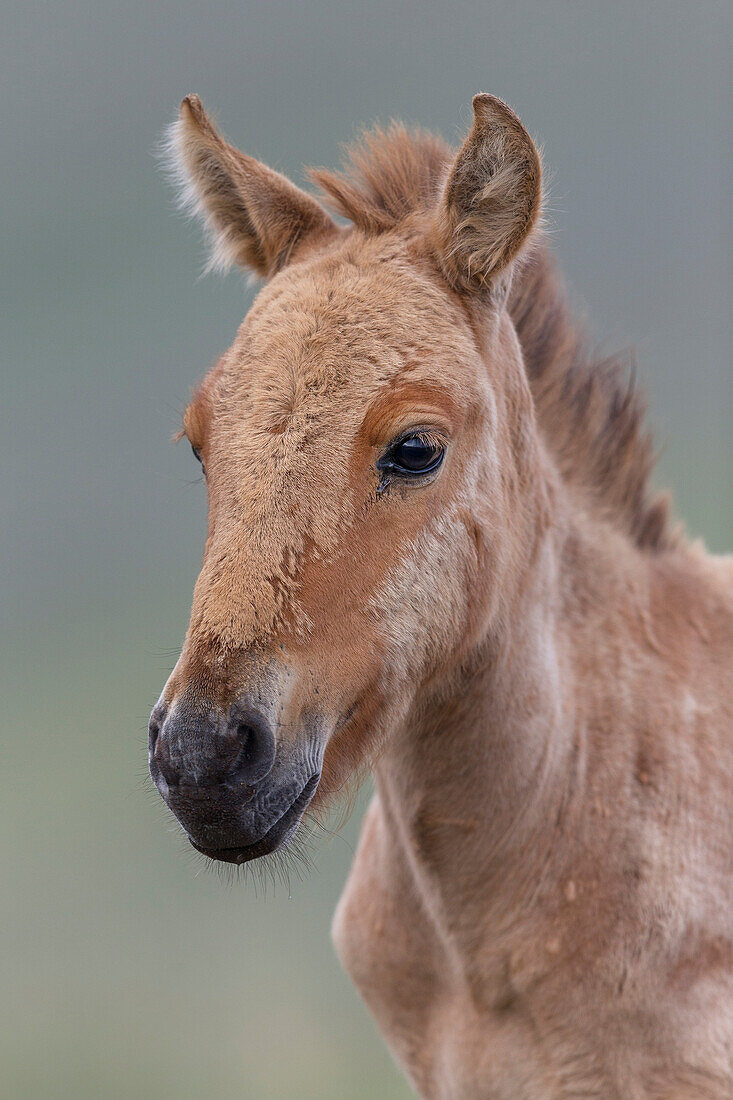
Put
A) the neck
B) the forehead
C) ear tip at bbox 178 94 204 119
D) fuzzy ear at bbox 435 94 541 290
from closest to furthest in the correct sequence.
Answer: the forehead < fuzzy ear at bbox 435 94 541 290 < the neck < ear tip at bbox 178 94 204 119

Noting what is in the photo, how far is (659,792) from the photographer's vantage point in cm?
357

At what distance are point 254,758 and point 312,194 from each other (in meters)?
2.23

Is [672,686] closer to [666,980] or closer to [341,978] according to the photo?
[666,980]

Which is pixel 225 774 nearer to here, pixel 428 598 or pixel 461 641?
pixel 428 598

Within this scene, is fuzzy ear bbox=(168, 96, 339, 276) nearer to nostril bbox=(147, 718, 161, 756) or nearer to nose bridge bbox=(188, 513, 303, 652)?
nose bridge bbox=(188, 513, 303, 652)

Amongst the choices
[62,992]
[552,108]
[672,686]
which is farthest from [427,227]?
[552,108]

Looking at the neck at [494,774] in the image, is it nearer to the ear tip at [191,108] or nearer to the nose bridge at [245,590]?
the nose bridge at [245,590]

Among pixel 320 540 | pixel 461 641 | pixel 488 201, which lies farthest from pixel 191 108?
pixel 461 641

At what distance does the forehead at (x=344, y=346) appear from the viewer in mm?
2881

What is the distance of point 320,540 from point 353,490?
171mm

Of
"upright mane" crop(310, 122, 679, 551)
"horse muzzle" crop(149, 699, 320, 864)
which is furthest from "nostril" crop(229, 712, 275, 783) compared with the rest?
"upright mane" crop(310, 122, 679, 551)

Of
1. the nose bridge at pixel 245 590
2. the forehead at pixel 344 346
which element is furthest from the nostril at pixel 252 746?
the forehead at pixel 344 346

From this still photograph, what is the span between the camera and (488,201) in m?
3.22

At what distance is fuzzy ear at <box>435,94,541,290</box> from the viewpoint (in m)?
3.06
